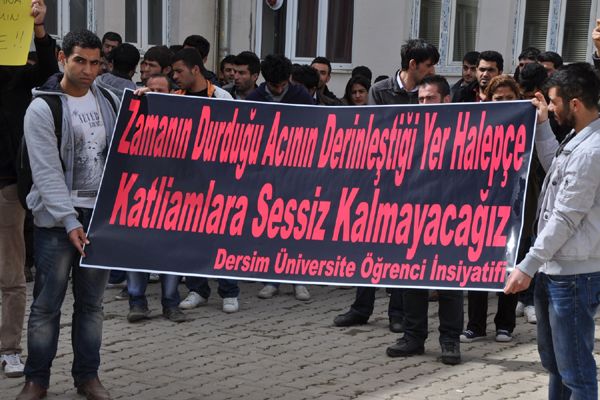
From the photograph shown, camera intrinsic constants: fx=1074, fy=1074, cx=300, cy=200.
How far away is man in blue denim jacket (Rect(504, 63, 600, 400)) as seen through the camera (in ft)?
15.4

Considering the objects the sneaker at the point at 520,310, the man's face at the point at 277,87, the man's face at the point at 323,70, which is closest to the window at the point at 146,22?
the man's face at the point at 323,70

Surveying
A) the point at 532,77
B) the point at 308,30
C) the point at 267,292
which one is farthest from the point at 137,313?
the point at 308,30

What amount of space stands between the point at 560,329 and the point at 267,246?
5.69 ft

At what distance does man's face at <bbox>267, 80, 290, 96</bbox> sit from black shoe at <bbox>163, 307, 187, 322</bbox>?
207 centimetres

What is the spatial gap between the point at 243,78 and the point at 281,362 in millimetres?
3360

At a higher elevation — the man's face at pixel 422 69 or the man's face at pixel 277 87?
the man's face at pixel 422 69

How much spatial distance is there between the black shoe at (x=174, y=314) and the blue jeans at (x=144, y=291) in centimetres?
3

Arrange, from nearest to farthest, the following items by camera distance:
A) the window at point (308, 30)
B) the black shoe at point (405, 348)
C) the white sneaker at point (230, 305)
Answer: the black shoe at point (405, 348)
the white sneaker at point (230, 305)
the window at point (308, 30)

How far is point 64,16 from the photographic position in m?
14.2

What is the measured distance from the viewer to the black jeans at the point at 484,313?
306 inches

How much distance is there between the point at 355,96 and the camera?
10.2m

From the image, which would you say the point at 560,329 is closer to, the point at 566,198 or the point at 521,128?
the point at 566,198

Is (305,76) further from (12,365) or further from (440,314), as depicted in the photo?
(12,365)

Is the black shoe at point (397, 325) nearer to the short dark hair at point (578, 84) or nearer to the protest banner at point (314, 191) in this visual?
the protest banner at point (314, 191)
